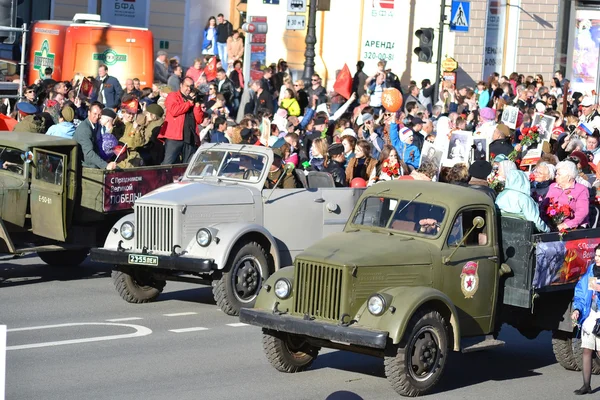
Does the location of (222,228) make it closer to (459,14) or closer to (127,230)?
(127,230)

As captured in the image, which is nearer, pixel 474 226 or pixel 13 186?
pixel 474 226

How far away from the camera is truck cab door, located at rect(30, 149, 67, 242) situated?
599 inches

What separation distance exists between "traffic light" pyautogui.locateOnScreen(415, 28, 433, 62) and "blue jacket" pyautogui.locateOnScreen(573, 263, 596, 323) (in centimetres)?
1630

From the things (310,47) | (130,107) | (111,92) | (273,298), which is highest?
(310,47)

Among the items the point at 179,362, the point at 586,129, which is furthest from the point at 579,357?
the point at 586,129

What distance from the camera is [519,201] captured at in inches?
480

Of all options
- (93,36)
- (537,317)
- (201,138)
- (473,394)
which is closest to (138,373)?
(473,394)

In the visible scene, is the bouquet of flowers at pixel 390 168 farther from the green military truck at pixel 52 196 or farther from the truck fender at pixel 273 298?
the truck fender at pixel 273 298

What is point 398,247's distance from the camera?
36.1 ft

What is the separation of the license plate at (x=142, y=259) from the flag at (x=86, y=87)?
445 inches

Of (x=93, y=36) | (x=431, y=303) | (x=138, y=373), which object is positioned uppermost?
(x=93, y=36)

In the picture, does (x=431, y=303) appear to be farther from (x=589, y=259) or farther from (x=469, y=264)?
(x=589, y=259)

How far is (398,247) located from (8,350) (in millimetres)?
3867

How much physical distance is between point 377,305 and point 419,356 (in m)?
0.64
